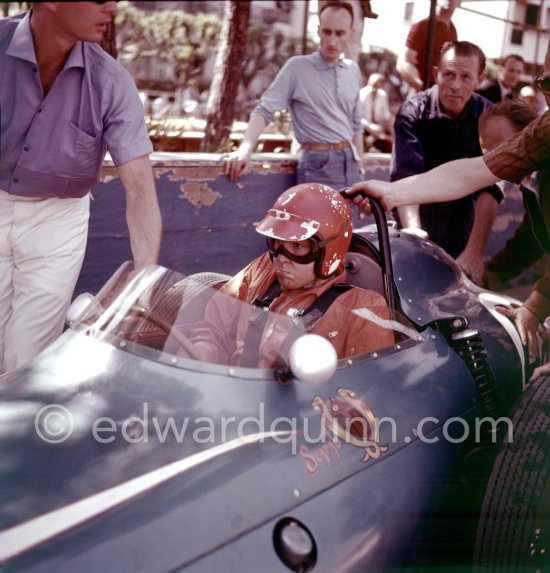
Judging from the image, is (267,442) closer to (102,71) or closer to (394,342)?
(394,342)

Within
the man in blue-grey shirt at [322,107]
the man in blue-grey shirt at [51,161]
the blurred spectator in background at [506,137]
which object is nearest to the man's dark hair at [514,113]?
the blurred spectator in background at [506,137]

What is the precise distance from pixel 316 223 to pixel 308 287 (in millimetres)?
243

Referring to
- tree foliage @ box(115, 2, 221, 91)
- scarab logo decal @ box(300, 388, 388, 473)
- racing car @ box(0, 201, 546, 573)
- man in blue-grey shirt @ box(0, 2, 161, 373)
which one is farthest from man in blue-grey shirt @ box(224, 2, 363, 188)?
tree foliage @ box(115, 2, 221, 91)

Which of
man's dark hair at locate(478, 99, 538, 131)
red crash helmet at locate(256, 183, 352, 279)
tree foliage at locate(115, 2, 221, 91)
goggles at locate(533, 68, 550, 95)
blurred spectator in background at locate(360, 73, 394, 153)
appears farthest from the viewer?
tree foliage at locate(115, 2, 221, 91)

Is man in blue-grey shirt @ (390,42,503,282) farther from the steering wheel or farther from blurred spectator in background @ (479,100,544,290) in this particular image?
the steering wheel

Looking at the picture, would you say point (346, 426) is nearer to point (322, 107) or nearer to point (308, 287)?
point (308, 287)

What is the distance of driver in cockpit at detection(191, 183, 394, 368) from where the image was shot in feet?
7.63

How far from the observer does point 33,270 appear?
3.02m

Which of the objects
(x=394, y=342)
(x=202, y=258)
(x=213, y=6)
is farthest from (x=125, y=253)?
(x=213, y=6)

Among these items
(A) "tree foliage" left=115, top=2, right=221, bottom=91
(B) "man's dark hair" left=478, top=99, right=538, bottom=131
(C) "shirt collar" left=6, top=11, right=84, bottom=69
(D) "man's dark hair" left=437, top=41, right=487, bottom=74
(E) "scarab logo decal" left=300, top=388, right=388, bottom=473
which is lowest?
(A) "tree foliage" left=115, top=2, right=221, bottom=91

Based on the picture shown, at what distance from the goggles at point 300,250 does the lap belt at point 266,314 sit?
5.8 inches

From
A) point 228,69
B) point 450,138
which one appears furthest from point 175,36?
point 450,138

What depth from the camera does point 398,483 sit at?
2240 millimetres

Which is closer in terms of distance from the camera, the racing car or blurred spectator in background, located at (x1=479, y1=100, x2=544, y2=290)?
the racing car
